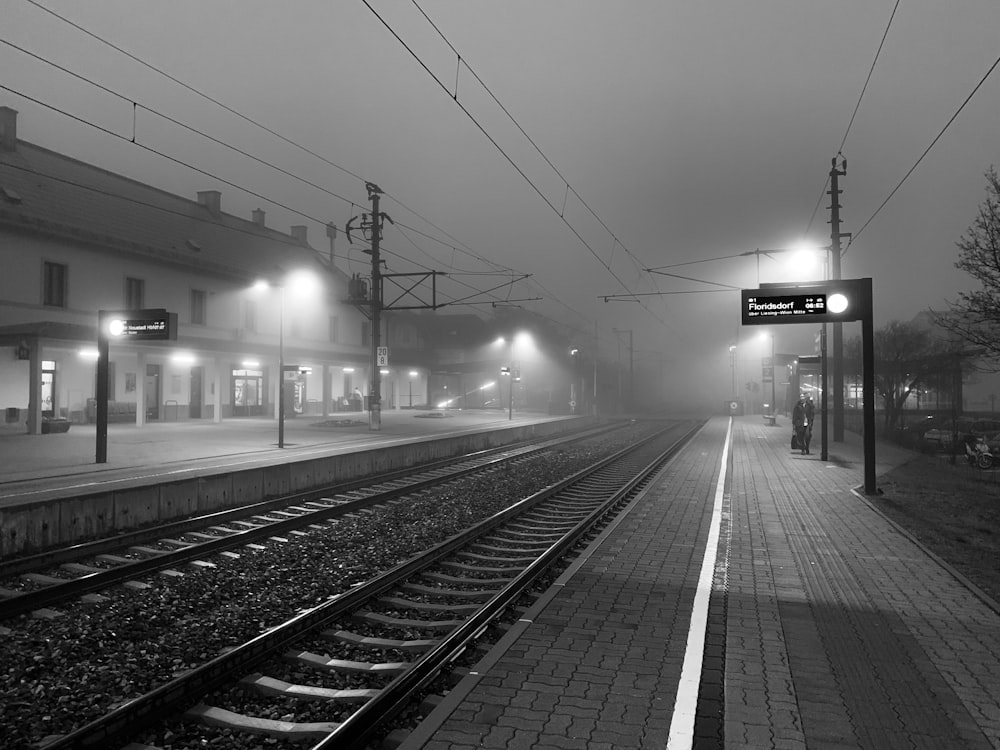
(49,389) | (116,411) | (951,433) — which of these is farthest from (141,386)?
(951,433)

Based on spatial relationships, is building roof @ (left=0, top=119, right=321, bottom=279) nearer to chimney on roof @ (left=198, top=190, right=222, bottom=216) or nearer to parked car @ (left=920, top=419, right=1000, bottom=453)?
chimney on roof @ (left=198, top=190, right=222, bottom=216)

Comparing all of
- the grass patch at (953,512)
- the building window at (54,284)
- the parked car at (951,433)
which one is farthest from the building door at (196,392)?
the parked car at (951,433)

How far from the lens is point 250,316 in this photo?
128 ft

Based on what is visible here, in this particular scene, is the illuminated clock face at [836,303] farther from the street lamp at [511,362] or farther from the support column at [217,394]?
the street lamp at [511,362]

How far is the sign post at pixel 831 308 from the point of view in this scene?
524 inches

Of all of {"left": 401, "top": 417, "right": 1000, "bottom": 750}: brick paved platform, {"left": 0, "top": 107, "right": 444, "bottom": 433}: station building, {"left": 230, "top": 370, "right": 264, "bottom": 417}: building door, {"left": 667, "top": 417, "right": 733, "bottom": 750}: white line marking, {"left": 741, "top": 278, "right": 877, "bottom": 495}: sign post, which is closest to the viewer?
{"left": 667, "top": 417, "right": 733, "bottom": 750}: white line marking

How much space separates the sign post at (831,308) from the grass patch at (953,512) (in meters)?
1.25

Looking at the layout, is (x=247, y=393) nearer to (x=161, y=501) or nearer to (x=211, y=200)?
(x=211, y=200)

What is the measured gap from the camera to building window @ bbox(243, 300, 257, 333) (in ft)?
127

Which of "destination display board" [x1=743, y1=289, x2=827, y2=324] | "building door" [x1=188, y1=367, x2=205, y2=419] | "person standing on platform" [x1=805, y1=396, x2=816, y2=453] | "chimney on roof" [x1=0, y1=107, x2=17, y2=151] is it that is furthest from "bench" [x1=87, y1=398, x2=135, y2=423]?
"person standing on platform" [x1=805, y1=396, x2=816, y2=453]

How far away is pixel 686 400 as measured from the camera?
109 meters

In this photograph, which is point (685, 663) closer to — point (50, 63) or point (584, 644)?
point (584, 644)

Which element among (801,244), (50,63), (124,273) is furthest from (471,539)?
(124,273)

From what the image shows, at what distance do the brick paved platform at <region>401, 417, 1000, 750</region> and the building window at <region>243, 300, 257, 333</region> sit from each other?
33848 millimetres
